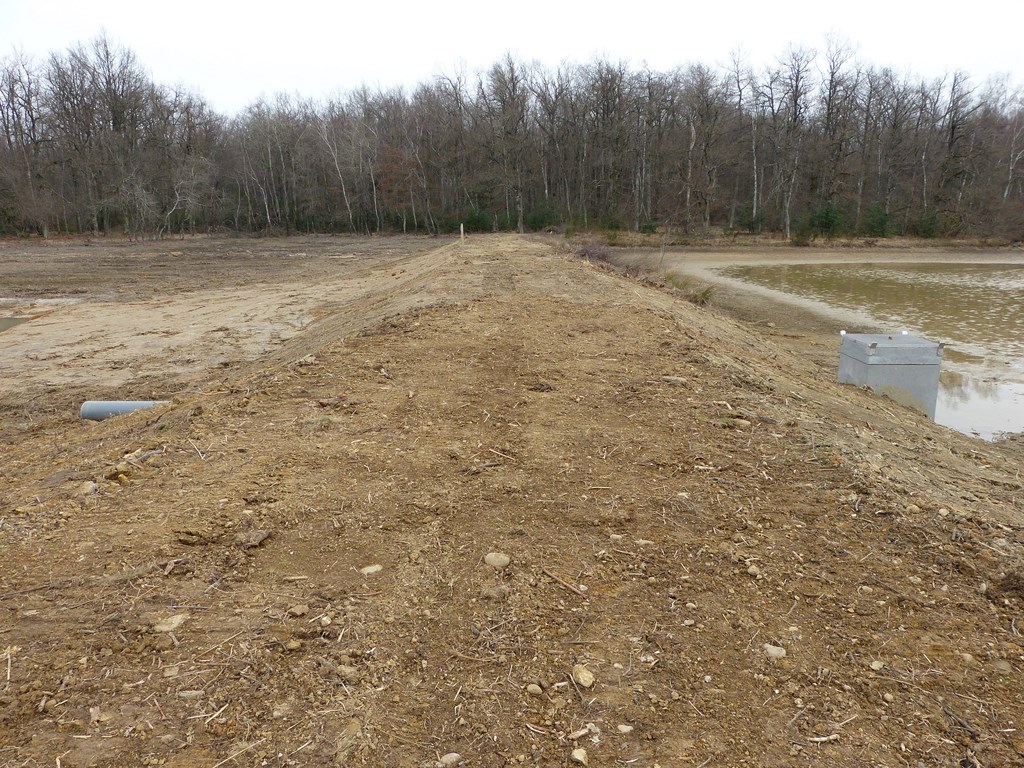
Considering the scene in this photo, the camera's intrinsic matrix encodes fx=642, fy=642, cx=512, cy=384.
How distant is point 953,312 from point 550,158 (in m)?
38.6

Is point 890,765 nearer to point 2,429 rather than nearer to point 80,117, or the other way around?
point 2,429

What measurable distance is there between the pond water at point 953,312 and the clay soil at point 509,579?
4309mm

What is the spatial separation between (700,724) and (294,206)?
57.4m

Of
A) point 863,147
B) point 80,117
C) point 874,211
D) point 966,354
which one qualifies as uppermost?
point 80,117

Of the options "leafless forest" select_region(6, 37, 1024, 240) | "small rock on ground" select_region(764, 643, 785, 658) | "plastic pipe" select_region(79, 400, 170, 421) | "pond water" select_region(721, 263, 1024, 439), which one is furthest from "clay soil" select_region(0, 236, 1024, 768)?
"leafless forest" select_region(6, 37, 1024, 240)

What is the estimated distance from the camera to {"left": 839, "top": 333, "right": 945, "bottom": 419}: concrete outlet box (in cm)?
804

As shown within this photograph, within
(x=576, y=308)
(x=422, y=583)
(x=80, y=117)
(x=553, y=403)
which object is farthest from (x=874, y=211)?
(x=80, y=117)

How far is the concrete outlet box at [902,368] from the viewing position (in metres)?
8.04

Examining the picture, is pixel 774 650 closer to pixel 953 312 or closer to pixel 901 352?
pixel 901 352

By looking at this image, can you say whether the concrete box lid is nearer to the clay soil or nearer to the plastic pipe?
the clay soil

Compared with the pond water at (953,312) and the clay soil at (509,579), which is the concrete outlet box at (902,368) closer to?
the pond water at (953,312)

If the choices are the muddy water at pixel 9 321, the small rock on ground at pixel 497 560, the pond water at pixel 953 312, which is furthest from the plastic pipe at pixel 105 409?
the pond water at pixel 953 312

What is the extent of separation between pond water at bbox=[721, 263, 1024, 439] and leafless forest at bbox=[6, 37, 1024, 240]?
1453 cm

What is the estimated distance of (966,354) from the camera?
12977 millimetres
